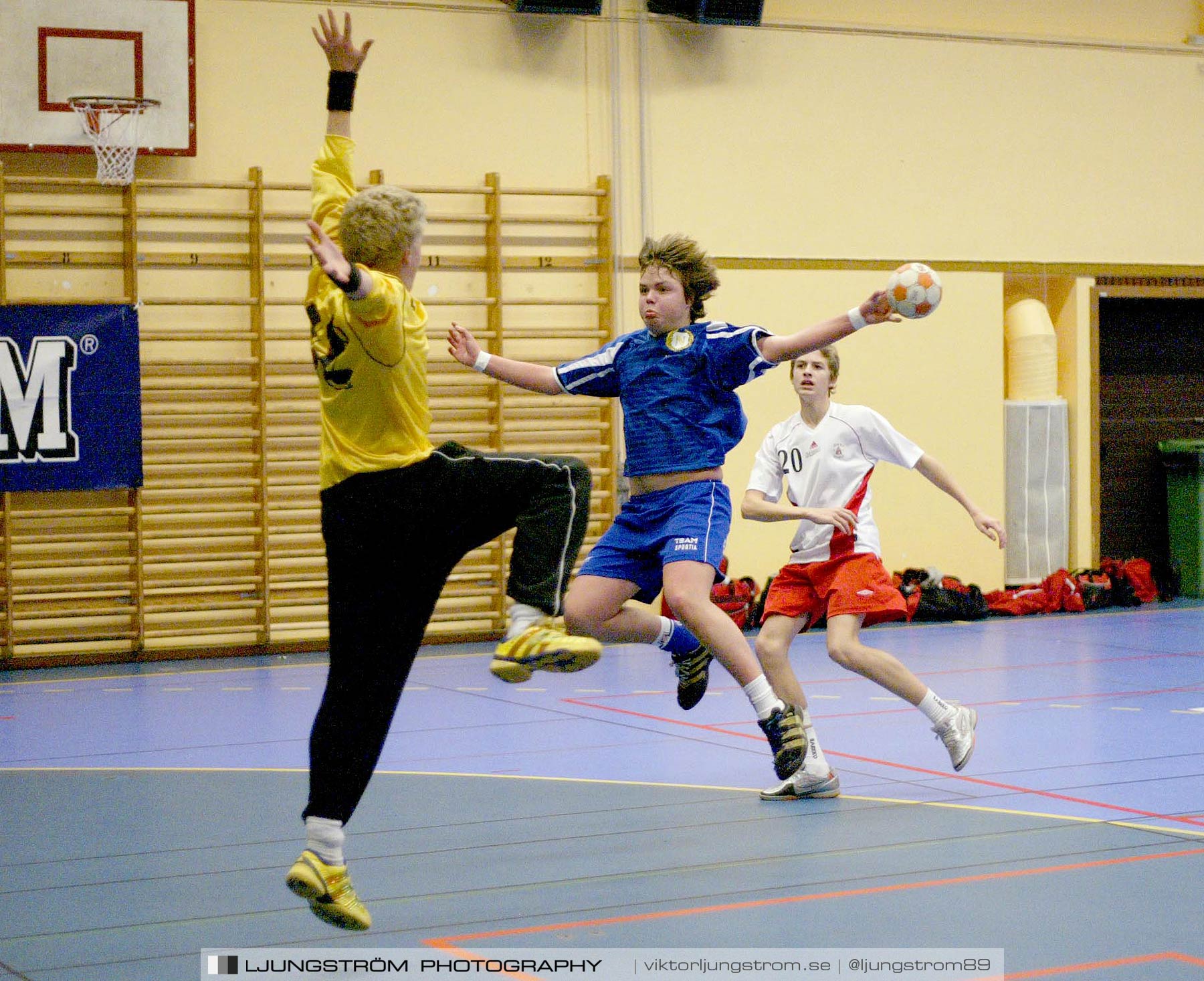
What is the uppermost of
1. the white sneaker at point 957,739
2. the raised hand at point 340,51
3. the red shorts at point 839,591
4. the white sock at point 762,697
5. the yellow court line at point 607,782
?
the raised hand at point 340,51

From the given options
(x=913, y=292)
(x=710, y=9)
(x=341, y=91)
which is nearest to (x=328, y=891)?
(x=341, y=91)

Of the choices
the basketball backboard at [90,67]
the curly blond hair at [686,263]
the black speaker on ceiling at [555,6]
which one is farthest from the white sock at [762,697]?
the black speaker on ceiling at [555,6]

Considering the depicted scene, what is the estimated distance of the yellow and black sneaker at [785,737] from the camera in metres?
5.35

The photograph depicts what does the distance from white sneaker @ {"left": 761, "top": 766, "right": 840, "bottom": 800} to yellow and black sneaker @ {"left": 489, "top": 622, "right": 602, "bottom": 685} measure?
6.43ft

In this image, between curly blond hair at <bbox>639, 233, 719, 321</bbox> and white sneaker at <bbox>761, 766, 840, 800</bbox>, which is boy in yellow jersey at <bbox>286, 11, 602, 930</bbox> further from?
white sneaker at <bbox>761, 766, 840, 800</bbox>

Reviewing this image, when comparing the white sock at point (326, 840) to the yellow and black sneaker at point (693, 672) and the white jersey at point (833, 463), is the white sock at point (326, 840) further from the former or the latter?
the white jersey at point (833, 463)

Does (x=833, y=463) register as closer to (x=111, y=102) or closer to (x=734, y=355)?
(x=734, y=355)

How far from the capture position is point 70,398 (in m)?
10.4

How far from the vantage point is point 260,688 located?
916 centimetres

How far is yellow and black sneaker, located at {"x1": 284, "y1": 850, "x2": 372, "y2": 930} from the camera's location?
363cm

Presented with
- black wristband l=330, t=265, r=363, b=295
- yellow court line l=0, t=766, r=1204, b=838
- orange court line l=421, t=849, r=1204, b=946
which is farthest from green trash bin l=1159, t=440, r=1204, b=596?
black wristband l=330, t=265, r=363, b=295

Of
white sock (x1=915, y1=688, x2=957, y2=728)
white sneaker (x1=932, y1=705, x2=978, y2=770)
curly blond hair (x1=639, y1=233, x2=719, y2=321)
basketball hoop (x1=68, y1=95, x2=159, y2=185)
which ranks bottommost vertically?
white sneaker (x1=932, y1=705, x2=978, y2=770)

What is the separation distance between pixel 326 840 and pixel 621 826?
1.76 m

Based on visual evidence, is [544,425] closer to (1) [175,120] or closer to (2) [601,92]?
(2) [601,92]
